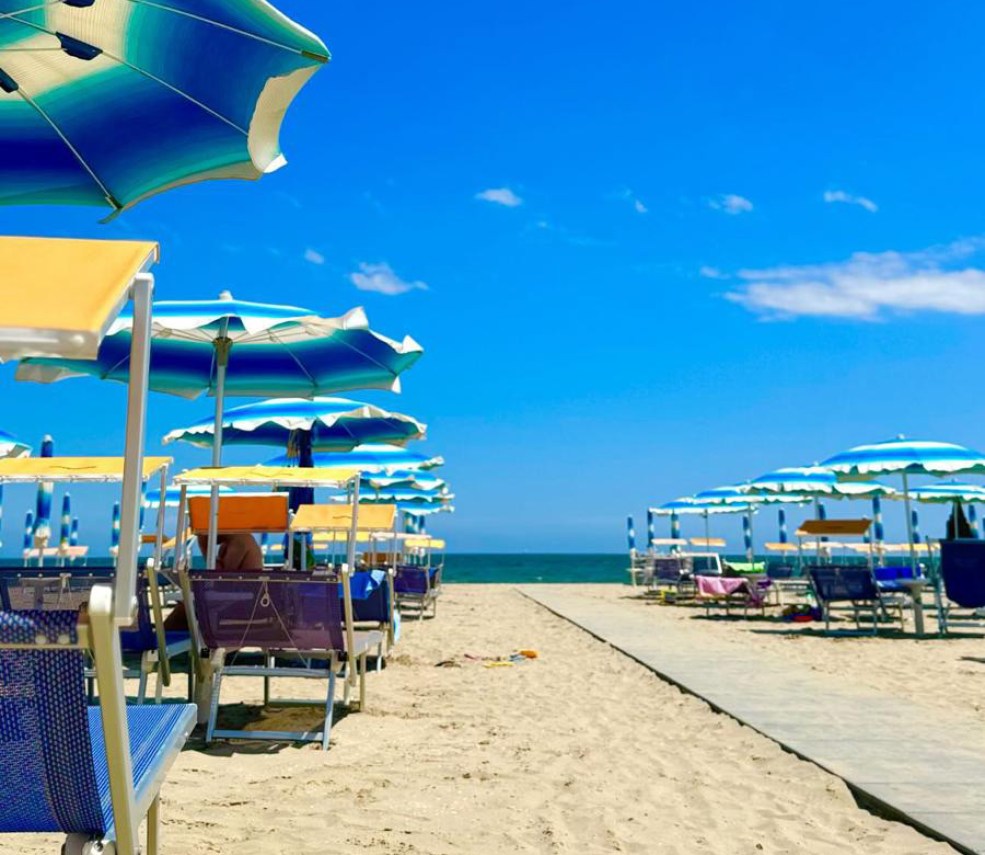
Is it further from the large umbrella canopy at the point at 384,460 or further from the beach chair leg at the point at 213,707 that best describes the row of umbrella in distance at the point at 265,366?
the beach chair leg at the point at 213,707

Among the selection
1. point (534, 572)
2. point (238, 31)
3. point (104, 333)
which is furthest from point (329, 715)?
point (534, 572)

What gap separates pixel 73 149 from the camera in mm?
4012

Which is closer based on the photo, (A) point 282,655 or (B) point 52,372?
(A) point 282,655

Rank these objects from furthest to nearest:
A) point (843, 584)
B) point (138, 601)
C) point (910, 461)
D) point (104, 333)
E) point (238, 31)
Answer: point (910, 461)
point (843, 584)
point (138, 601)
point (238, 31)
point (104, 333)

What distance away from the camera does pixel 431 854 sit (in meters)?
2.87

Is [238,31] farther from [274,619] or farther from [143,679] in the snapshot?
[143,679]

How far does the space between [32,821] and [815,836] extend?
244cm

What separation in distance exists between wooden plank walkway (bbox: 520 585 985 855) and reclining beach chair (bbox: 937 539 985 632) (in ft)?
7.36

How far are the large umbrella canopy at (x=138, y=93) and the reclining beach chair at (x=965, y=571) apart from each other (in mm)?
7687

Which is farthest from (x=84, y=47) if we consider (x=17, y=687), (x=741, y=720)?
(x=741, y=720)

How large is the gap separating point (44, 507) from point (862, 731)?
19.1 metres

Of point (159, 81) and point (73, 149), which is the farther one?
point (73, 149)

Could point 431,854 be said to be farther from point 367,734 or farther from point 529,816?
point 367,734

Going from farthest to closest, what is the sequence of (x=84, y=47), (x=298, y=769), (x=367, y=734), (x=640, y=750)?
(x=367, y=734), (x=640, y=750), (x=298, y=769), (x=84, y=47)
